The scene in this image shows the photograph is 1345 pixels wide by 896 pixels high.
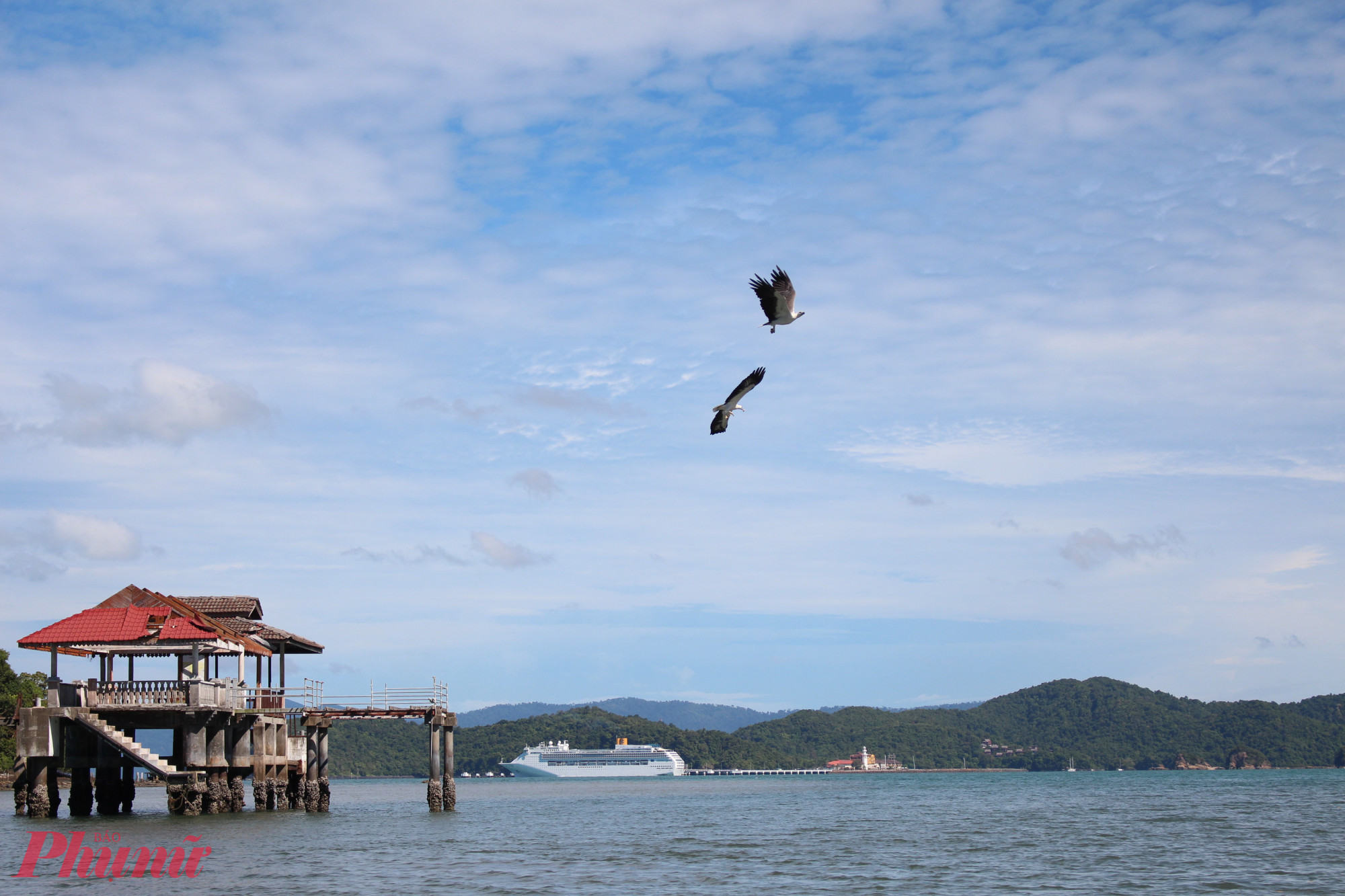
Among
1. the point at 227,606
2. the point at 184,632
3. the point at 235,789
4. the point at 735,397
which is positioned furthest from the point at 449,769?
the point at 735,397

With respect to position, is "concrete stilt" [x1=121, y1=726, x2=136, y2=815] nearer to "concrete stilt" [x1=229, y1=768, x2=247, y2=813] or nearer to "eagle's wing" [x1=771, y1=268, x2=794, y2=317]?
"concrete stilt" [x1=229, y1=768, x2=247, y2=813]

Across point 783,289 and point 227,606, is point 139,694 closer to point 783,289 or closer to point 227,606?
point 227,606

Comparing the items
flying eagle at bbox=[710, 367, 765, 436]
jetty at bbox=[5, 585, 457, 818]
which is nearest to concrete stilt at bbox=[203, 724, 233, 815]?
jetty at bbox=[5, 585, 457, 818]

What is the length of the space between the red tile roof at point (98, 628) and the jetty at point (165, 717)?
4 centimetres

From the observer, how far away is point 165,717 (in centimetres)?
4125

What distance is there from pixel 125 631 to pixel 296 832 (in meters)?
8.91

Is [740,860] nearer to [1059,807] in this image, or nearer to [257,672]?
[257,672]

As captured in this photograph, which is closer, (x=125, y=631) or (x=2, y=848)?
(x=2, y=848)

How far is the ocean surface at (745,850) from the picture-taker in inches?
1185

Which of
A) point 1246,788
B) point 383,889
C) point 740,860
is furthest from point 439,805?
point 1246,788

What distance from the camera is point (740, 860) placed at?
36562 mm

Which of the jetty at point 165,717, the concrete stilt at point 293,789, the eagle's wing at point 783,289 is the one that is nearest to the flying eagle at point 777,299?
the eagle's wing at point 783,289

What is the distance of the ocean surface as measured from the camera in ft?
98.8

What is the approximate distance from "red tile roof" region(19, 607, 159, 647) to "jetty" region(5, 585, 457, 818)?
0.14 ft
